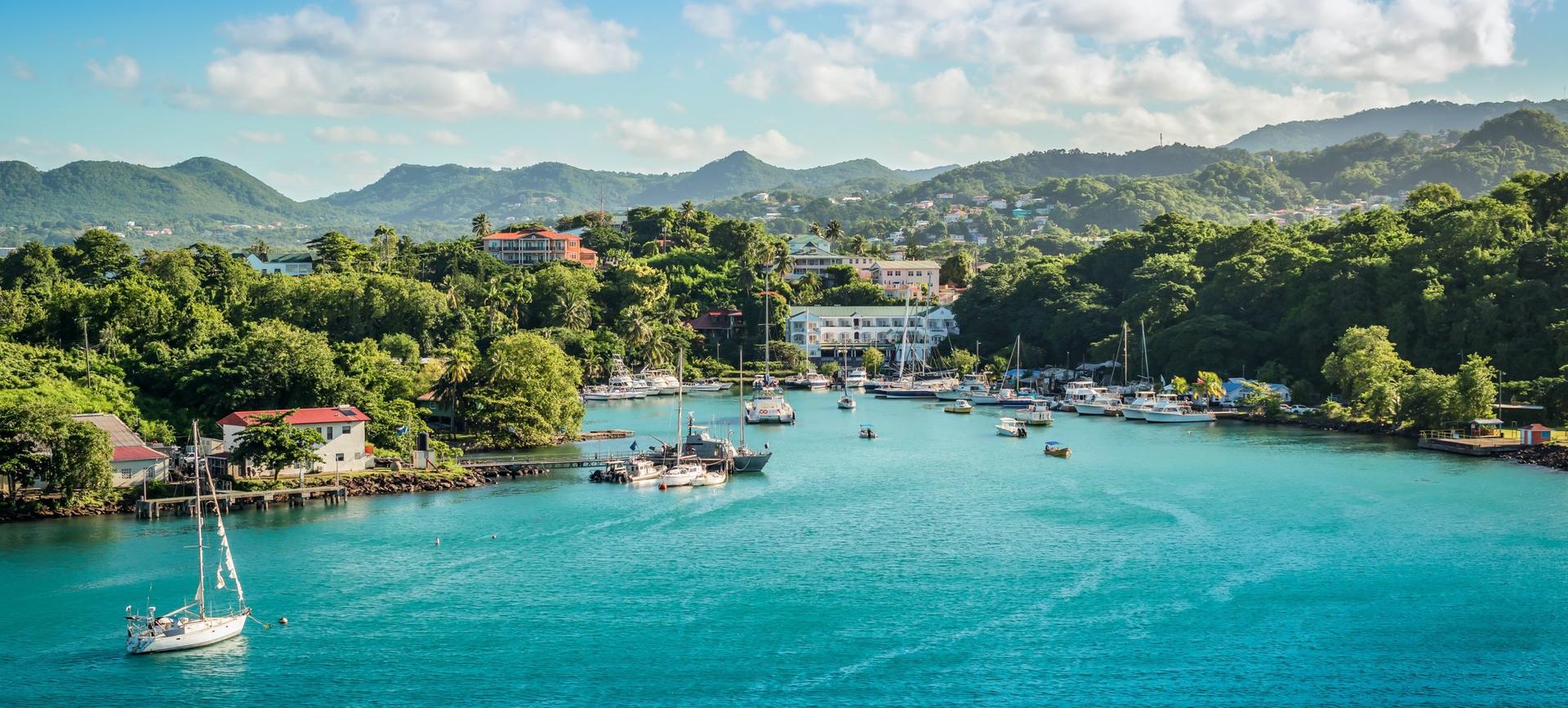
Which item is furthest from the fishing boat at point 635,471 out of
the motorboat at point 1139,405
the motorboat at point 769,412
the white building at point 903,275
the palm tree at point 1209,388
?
the white building at point 903,275

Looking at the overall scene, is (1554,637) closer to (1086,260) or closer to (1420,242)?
(1420,242)

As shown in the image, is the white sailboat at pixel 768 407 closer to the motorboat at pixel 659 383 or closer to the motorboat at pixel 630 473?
the motorboat at pixel 659 383

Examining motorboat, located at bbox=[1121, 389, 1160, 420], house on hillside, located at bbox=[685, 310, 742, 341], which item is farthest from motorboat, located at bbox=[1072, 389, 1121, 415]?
house on hillside, located at bbox=[685, 310, 742, 341]

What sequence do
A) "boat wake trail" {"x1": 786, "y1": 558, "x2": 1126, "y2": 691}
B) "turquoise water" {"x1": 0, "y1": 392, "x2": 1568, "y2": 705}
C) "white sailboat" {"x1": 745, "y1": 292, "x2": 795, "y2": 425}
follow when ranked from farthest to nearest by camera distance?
"white sailboat" {"x1": 745, "y1": 292, "x2": 795, "y2": 425} < "boat wake trail" {"x1": 786, "y1": 558, "x2": 1126, "y2": 691} < "turquoise water" {"x1": 0, "y1": 392, "x2": 1568, "y2": 705}

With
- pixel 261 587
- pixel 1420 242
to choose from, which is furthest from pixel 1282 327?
pixel 261 587

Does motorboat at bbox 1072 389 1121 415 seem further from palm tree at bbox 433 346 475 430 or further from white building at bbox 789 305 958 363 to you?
palm tree at bbox 433 346 475 430
